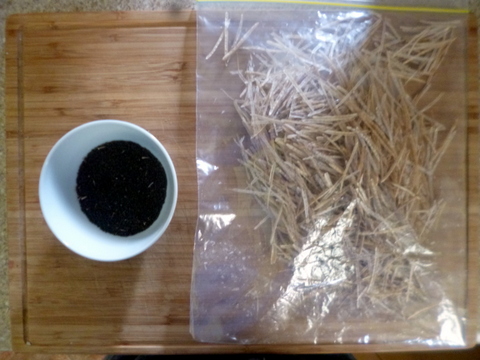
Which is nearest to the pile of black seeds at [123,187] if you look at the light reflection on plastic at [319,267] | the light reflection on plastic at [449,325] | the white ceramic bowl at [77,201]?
the white ceramic bowl at [77,201]

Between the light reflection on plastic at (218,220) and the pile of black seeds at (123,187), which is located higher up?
the pile of black seeds at (123,187)

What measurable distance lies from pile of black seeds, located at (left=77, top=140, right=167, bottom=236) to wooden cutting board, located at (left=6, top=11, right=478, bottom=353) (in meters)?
0.05

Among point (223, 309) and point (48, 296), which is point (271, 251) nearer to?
point (223, 309)

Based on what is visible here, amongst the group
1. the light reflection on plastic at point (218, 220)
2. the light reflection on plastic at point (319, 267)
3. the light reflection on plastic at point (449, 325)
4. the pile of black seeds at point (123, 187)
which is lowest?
the light reflection on plastic at point (449, 325)

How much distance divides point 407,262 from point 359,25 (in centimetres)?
45

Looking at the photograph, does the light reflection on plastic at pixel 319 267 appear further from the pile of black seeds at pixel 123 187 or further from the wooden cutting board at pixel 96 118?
the pile of black seeds at pixel 123 187

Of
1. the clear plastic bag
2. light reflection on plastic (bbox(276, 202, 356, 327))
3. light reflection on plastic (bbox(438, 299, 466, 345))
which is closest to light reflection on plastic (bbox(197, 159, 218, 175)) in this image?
the clear plastic bag

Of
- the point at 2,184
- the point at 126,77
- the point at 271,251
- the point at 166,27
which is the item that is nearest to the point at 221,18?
the point at 166,27

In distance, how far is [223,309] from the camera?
649 millimetres

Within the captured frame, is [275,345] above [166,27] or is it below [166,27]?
below

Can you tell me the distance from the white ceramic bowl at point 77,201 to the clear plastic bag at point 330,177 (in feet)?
0.30

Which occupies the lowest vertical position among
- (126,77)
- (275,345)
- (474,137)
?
(275,345)

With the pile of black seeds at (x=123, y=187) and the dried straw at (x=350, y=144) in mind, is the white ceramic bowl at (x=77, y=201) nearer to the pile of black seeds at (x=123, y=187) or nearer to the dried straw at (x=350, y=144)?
the pile of black seeds at (x=123, y=187)

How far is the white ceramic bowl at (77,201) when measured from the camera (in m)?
0.56
